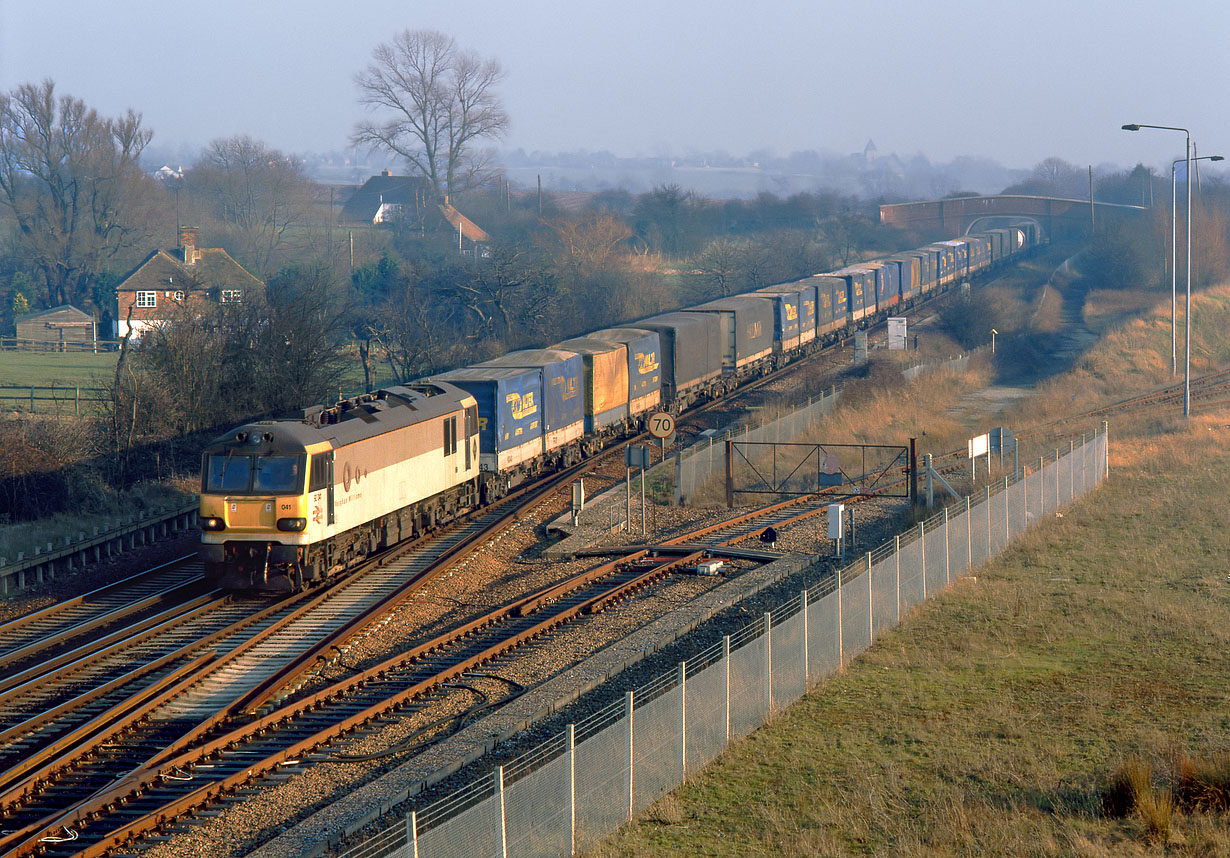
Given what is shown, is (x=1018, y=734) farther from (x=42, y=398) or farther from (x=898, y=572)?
(x=42, y=398)

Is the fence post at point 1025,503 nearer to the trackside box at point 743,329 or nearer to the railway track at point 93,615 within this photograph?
the railway track at point 93,615

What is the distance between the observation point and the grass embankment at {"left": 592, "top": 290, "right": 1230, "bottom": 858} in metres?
11.8

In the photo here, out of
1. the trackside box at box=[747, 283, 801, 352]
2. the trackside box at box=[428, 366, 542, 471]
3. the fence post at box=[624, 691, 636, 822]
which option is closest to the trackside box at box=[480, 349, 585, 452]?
the trackside box at box=[428, 366, 542, 471]

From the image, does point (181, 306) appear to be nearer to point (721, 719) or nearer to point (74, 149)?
point (721, 719)

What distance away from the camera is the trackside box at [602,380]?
3322 centimetres

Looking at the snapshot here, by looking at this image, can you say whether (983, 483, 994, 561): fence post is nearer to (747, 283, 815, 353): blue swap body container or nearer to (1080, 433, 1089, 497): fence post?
(1080, 433, 1089, 497): fence post

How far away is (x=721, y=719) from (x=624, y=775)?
7.72ft

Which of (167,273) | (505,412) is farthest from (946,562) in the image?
(167,273)

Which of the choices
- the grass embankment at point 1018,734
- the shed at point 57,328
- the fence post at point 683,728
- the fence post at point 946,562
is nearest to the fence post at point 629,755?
the grass embankment at point 1018,734

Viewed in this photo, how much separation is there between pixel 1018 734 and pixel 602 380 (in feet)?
66.7

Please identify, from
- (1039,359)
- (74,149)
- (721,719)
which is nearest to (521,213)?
(74,149)

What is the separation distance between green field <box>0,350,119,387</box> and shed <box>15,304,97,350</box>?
129 inches

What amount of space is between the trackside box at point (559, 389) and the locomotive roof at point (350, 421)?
3498 mm

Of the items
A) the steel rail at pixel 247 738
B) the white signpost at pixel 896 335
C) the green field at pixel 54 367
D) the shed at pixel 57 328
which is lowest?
the steel rail at pixel 247 738
